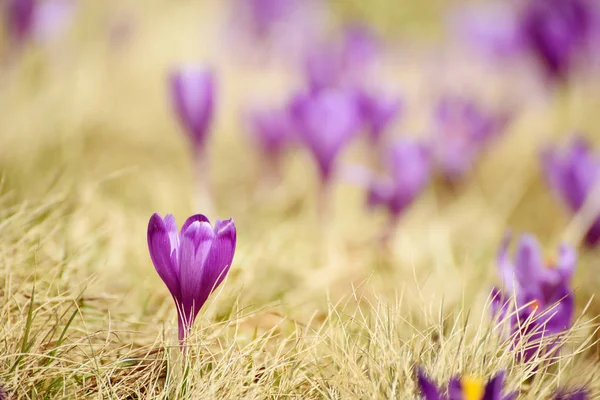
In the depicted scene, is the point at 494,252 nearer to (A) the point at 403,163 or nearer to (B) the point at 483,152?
(A) the point at 403,163

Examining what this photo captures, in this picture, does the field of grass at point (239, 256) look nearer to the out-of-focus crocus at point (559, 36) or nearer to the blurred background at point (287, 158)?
the blurred background at point (287, 158)

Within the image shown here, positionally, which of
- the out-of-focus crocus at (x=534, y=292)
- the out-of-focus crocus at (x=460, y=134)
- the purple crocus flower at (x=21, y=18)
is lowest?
the out-of-focus crocus at (x=534, y=292)

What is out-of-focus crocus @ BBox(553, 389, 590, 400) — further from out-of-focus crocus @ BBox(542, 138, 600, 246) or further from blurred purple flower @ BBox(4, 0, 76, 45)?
blurred purple flower @ BBox(4, 0, 76, 45)

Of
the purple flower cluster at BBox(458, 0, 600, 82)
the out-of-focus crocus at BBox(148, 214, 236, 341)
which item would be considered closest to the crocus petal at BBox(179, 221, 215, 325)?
the out-of-focus crocus at BBox(148, 214, 236, 341)

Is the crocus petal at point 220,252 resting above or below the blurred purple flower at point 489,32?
below

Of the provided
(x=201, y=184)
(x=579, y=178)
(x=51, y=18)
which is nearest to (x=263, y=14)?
(x=51, y=18)

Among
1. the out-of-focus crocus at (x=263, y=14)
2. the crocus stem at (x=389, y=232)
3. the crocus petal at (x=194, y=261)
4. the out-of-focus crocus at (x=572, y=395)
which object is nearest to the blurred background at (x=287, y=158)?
the crocus stem at (x=389, y=232)

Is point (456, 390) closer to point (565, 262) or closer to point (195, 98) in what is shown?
point (565, 262)
